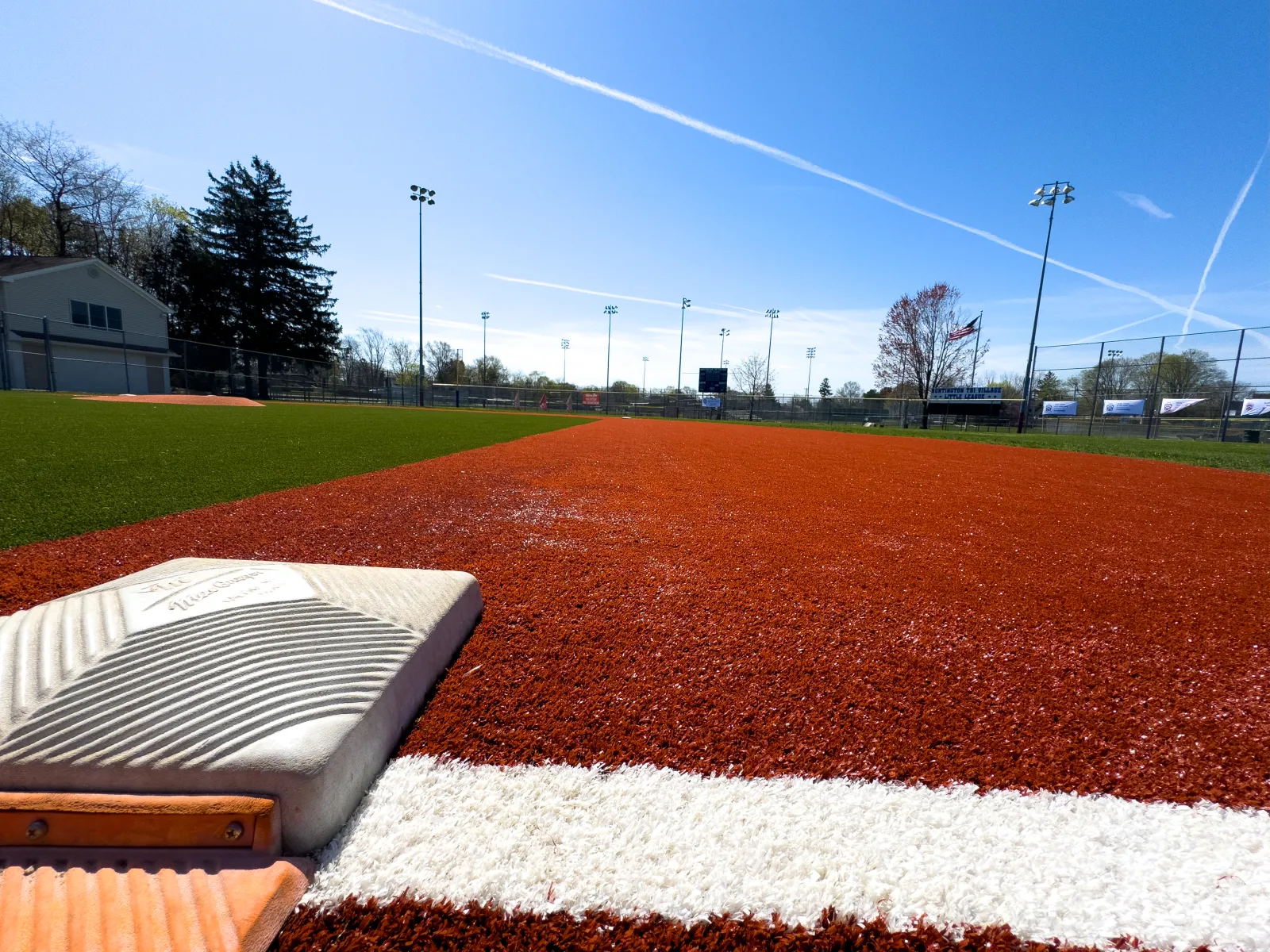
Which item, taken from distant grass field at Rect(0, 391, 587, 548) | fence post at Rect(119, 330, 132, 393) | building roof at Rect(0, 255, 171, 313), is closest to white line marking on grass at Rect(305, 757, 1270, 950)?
distant grass field at Rect(0, 391, 587, 548)

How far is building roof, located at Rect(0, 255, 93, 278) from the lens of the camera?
23078 millimetres

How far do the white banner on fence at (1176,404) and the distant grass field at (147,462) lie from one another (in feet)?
95.8

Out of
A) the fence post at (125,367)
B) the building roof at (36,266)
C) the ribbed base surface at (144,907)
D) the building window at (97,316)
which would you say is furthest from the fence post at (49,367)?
the ribbed base surface at (144,907)

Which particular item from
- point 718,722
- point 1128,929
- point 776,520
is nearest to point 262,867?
point 718,722

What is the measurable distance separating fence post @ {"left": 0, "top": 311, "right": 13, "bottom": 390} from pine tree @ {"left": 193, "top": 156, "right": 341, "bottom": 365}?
16.6m

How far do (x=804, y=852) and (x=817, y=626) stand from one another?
1053 millimetres

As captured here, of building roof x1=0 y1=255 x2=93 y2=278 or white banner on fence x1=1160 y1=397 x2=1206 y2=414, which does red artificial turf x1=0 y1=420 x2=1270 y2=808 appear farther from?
building roof x1=0 y1=255 x2=93 y2=278

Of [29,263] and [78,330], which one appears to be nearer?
[78,330]

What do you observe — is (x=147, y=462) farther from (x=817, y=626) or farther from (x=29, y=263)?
(x=29, y=263)

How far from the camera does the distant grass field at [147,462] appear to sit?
3223 millimetres

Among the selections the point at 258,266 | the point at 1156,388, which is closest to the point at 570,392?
the point at 258,266

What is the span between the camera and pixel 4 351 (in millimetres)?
19578

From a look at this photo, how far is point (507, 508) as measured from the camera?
391cm

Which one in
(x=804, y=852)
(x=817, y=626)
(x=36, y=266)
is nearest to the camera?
(x=804, y=852)
